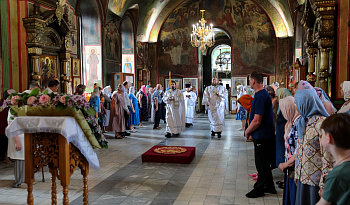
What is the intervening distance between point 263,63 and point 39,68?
14.1 meters

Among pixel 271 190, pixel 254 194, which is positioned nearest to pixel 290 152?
pixel 254 194

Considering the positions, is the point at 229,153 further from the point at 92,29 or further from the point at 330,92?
the point at 92,29

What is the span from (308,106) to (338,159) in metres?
1.04

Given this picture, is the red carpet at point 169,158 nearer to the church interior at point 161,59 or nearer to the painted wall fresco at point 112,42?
the church interior at point 161,59

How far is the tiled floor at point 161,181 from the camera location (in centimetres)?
452

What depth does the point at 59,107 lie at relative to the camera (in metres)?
3.58

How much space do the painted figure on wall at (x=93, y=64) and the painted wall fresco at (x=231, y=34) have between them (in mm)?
7092

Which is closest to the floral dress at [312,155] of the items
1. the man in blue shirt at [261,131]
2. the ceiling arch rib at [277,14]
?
the man in blue shirt at [261,131]

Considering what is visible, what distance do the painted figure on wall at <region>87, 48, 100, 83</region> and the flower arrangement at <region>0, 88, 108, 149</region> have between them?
1093 centimetres

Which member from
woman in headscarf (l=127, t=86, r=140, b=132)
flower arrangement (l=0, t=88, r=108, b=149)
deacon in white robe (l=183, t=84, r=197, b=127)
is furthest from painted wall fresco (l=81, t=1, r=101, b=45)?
flower arrangement (l=0, t=88, r=108, b=149)

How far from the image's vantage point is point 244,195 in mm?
4656

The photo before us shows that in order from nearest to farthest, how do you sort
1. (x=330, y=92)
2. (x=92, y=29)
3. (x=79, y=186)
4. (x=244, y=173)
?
(x=79, y=186), (x=244, y=173), (x=330, y=92), (x=92, y=29)

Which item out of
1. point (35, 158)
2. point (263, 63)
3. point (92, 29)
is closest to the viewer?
point (35, 158)

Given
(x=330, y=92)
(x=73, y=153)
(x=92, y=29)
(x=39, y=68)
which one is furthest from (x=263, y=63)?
(x=73, y=153)
